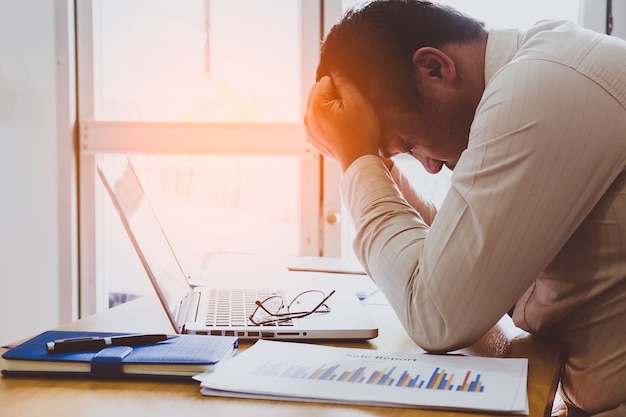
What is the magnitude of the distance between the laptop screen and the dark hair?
0.40m

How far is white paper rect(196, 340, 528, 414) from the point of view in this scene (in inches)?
27.0

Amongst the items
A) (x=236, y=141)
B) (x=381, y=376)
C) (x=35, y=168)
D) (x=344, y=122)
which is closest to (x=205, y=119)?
(x=236, y=141)

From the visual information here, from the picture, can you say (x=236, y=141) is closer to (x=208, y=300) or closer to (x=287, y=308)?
(x=208, y=300)

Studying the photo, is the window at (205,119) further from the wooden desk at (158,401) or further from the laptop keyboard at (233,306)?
the wooden desk at (158,401)

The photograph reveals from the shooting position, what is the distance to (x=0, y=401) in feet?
2.28

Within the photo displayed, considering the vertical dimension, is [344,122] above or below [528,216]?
above

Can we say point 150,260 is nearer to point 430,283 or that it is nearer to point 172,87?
point 430,283

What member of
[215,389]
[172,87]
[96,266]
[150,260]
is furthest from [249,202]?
[215,389]

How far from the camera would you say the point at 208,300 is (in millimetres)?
1241

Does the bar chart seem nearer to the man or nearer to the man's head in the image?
the man

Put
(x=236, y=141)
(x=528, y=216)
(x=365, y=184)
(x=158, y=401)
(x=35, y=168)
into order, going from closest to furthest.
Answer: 1. (x=158, y=401)
2. (x=528, y=216)
3. (x=365, y=184)
4. (x=236, y=141)
5. (x=35, y=168)

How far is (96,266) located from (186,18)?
1075mm

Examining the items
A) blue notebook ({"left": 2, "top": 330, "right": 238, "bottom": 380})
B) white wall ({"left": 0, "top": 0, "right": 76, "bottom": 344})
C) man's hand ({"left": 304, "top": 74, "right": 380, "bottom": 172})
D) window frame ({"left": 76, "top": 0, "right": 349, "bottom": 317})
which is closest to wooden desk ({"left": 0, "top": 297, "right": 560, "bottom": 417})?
blue notebook ({"left": 2, "top": 330, "right": 238, "bottom": 380})

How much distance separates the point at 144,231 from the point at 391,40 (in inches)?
20.8
